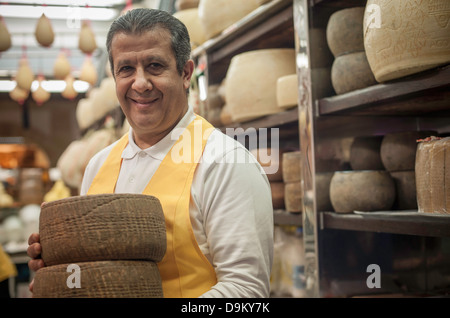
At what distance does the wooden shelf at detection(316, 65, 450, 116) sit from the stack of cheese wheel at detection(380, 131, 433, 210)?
0.28 feet

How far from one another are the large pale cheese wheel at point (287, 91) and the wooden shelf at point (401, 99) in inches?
6.5

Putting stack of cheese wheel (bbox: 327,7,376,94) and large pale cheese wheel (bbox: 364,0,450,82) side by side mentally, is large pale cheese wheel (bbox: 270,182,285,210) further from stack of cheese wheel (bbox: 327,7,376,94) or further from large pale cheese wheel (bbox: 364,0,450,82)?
large pale cheese wheel (bbox: 364,0,450,82)

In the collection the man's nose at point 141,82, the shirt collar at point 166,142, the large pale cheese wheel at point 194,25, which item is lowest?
the shirt collar at point 166,142

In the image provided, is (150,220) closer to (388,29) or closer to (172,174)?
(172,174)

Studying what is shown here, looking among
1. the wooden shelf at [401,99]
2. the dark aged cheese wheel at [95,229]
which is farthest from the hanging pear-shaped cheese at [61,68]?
the dark aged cheese wheel at [95,229]

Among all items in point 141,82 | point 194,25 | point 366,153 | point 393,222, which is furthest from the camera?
point 194,25

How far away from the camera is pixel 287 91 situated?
1625mm

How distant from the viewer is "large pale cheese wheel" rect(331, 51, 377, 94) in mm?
1300

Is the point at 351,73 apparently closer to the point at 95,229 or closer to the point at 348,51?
the point at 348,51

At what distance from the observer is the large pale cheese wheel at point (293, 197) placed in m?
1.66

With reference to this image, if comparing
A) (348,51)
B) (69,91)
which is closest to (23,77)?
(69,91)

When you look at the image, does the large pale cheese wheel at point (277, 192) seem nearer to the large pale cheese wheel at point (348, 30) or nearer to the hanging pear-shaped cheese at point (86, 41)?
the large pale cheese wheel at point (348, 30)

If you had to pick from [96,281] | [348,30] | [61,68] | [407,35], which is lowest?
[96,281]

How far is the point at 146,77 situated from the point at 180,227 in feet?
0.84
